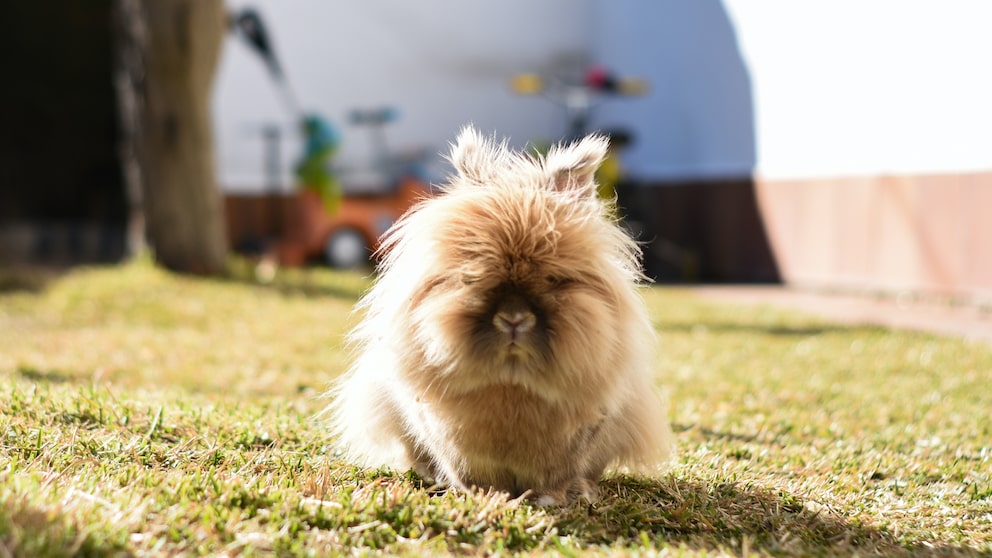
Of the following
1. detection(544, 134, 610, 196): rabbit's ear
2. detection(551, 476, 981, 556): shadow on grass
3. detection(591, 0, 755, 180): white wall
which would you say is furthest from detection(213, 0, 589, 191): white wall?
detection(551, 476, 981, 556): shadow on grass

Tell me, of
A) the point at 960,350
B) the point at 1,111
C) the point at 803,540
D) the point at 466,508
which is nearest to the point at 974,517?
the point at 803,540

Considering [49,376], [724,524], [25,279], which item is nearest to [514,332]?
[724,524]

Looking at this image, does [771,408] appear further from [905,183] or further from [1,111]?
[1,111]

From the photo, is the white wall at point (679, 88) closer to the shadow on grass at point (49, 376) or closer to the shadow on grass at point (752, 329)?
the shadow on grass at point (752, 329)

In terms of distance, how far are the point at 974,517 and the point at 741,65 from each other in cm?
862

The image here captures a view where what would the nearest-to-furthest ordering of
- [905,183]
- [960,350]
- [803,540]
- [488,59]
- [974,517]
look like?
1. [803,540]
2. [974,517]
3. [960,350]
4. [905,183]
5. [488,59]

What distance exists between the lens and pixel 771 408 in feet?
13.6

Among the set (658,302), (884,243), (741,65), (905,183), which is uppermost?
(741,65)

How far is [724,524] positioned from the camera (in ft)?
7.98

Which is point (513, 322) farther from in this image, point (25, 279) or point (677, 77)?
point (677, 77)

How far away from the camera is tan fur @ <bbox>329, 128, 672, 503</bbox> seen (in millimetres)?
2248

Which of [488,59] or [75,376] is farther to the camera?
[488,59]

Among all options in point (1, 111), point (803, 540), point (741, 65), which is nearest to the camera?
point (803, 540)

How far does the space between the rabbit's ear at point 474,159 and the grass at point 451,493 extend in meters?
0.86
